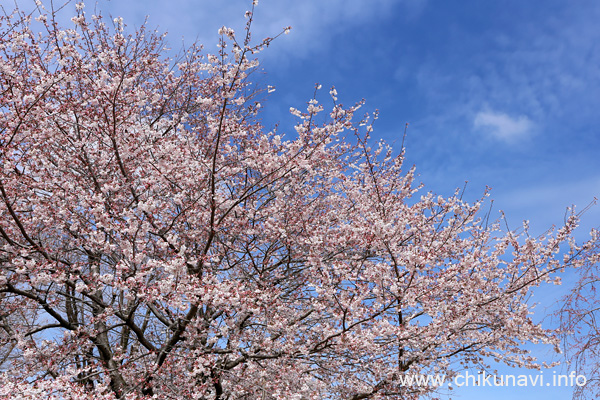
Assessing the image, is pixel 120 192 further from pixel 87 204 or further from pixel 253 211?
pixel 253 211

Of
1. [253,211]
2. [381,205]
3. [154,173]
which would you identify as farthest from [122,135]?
[381,205]

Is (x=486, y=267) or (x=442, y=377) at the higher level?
(x=486, y=267)

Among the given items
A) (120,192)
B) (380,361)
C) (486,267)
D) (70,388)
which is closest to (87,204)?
(120,192)

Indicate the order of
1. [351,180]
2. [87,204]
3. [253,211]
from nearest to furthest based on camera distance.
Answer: [87,204], [253,211], [351,180]

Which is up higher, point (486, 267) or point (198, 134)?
point (198, 134)

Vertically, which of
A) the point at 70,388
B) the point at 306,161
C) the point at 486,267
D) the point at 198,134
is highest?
the point at 198,134

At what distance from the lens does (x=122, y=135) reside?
305 inches

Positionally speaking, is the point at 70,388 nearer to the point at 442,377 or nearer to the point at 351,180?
the point at 442,377

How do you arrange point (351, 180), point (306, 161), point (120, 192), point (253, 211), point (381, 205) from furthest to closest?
point (351, 180), point (381, 205), point (253, 211), point (120, 192), point (306, 161)

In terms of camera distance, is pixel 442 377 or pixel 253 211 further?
pixel 253 211

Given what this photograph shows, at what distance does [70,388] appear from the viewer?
6109mm

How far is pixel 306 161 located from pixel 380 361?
3.69m

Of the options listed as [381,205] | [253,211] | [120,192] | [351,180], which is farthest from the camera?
[351,180]

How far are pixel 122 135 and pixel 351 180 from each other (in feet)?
21.0
